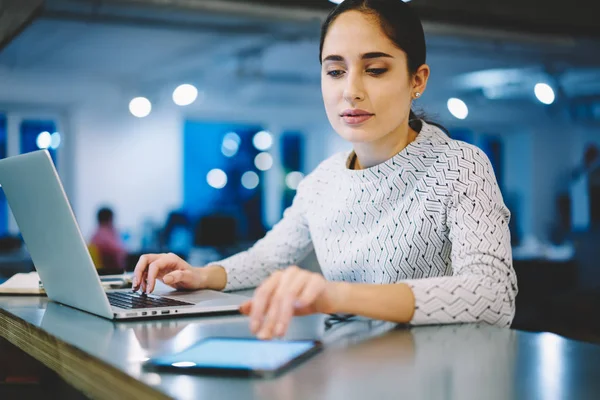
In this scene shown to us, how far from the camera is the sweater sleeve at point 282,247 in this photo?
189cm

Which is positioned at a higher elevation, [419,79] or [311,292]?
[419,79]

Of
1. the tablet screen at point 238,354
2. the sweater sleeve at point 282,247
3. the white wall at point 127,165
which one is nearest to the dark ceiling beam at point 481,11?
the sweater sleeve at point 282,247

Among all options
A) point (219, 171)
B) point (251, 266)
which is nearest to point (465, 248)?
point (251, 266)

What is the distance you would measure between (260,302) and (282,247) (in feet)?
3.30

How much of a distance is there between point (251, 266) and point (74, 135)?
8.64 meters

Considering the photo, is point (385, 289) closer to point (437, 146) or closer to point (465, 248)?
point (465, 248)

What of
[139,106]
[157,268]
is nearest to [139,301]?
[157,268]

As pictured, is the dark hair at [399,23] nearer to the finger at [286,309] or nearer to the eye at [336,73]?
the eye at [336,73]

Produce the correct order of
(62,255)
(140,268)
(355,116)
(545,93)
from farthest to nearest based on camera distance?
(545,93), (140,268), (355,116), (62,255)

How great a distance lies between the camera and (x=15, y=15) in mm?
3953

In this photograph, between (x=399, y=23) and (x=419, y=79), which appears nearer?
(x=399, y=23)

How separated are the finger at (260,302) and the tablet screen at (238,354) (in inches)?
1.7

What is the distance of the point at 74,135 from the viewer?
9938 millimetres

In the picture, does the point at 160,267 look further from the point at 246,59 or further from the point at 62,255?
the point at 246,59
